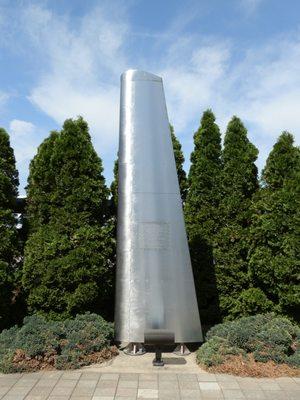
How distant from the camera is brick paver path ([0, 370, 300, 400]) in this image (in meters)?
5.65

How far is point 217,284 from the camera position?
30.8 ft

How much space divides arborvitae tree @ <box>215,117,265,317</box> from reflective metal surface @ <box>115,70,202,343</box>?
6.27ft

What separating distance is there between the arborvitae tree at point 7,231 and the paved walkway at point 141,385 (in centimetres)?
218

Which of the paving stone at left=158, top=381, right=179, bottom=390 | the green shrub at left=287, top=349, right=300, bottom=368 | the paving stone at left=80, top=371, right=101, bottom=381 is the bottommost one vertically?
the paving stone at left=158, top=381, right=179, bottom=390

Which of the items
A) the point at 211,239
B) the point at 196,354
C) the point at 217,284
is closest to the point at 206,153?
the point at 211,239

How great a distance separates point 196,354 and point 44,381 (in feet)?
8.56

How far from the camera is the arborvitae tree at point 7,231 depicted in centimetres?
831

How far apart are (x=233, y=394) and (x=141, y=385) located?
1299 millimetres

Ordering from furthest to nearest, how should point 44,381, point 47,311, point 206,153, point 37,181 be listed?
1. point 206,153
2. point 37,181
3. point 47,311
4. point 44,381

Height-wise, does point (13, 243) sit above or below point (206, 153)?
below

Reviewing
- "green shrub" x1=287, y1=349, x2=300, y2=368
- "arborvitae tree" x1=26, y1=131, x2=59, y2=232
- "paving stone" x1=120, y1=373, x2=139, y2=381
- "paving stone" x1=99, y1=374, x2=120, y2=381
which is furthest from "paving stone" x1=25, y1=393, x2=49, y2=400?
"arborvitae tree" x1=26, y1=131, x2=59, y2=232

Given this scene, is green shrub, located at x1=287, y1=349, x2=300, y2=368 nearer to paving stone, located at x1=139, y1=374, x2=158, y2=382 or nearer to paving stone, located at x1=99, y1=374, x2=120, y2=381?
paving stone, located at x1=139, y1=374, x2=158, y2=382

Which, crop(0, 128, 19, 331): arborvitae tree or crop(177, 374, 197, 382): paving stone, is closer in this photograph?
crop(177, 374, 197, 382): paving stone

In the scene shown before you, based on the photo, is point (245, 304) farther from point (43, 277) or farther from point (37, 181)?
point (37, 181)
